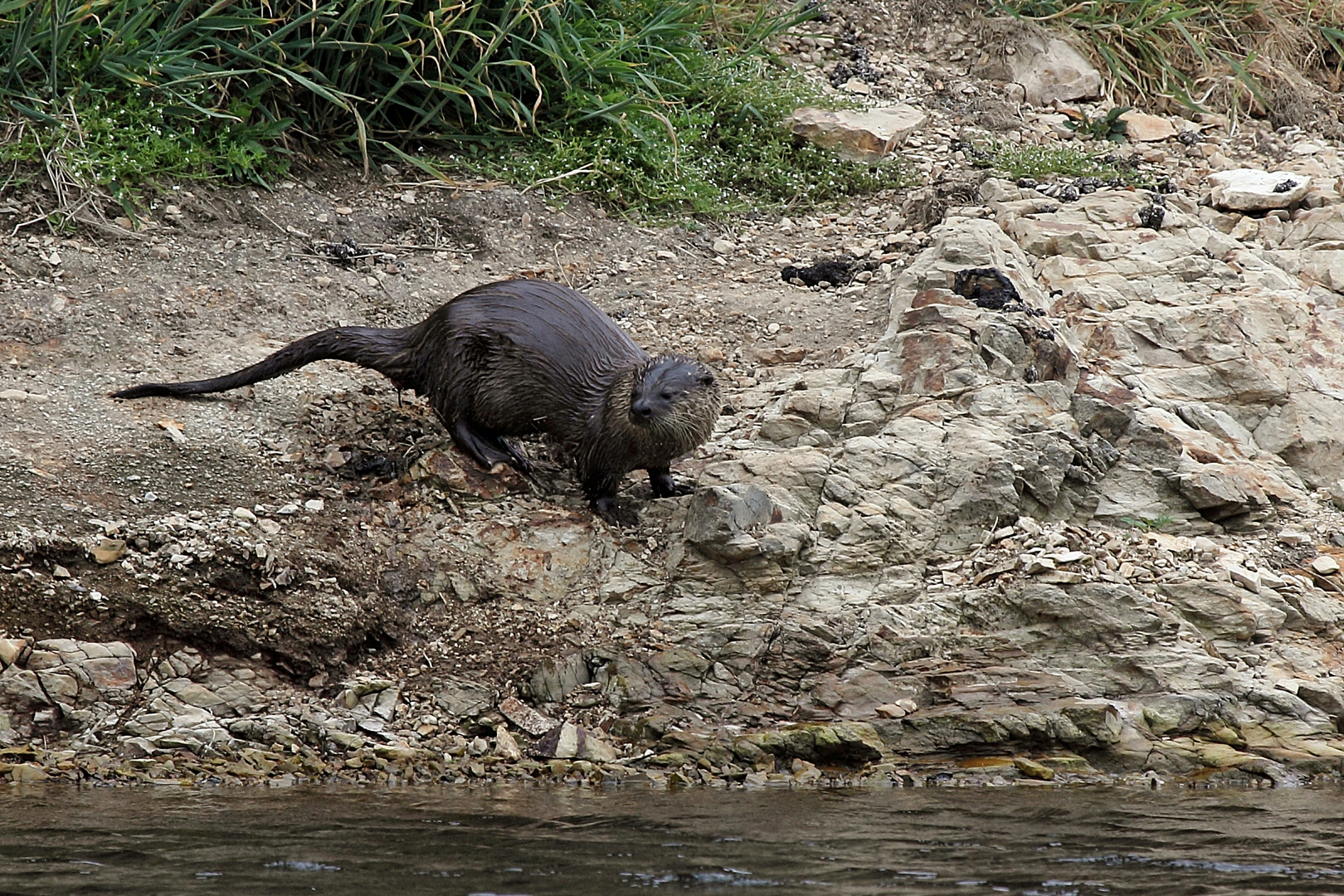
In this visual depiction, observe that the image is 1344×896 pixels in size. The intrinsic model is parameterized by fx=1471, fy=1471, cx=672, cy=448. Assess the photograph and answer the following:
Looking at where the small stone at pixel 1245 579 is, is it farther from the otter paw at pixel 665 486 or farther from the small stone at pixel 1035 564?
the otter paw at pixel 665 486

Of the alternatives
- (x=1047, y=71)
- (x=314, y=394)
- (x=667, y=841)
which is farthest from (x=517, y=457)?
(x=1047, y=71)

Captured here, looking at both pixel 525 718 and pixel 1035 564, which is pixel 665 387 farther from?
pixel 1035 564

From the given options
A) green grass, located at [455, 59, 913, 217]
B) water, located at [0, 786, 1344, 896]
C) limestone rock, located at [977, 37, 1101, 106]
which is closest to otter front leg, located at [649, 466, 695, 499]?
water, located at [0, 786, 1344, 896]

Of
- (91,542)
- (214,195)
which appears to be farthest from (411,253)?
(91,542)

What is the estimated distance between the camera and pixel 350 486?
497cm

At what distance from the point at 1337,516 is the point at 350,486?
343cm

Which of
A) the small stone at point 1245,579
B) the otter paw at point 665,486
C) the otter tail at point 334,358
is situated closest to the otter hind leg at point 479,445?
the otter tail at point 334,358

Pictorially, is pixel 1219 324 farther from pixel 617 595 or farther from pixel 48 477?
pixel 48 477

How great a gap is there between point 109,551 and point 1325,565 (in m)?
3.86

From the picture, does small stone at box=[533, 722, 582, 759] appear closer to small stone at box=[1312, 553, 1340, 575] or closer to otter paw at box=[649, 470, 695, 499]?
otter paw at box=[649, 470, 695, 499]

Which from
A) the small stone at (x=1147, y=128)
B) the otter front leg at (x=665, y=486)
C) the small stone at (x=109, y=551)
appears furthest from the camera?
the small stone at (x=1147, y=128)

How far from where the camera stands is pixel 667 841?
3.34m

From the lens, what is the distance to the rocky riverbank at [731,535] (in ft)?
13.6

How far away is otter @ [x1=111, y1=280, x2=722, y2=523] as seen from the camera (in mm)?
4789
